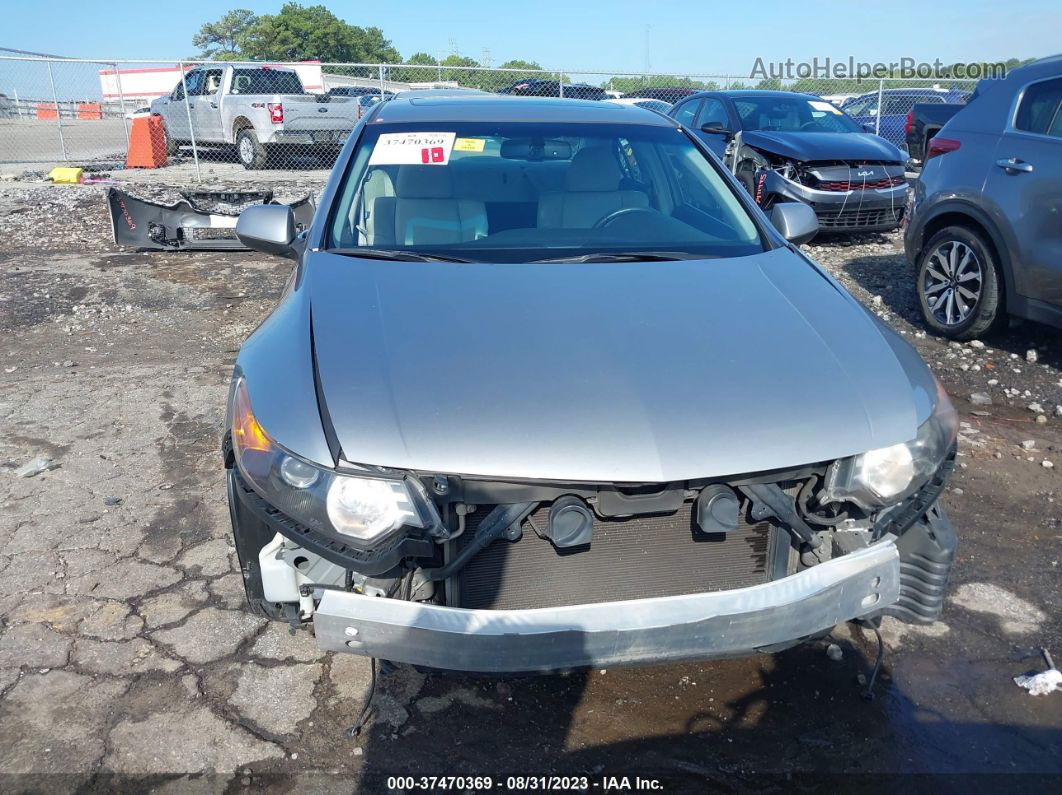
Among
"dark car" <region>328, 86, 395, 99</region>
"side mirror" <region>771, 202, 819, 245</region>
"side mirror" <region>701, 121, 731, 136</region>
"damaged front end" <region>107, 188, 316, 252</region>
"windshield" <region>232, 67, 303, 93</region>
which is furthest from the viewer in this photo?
"dark car" <region>328, 86, 395, 99</region>

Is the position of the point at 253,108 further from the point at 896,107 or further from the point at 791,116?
the point at 896,107

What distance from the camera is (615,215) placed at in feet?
11.3

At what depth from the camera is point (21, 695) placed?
2600mm

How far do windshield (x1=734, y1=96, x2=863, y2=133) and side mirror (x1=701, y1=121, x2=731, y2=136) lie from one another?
0.23 m

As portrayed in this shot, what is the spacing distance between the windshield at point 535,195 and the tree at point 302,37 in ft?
186

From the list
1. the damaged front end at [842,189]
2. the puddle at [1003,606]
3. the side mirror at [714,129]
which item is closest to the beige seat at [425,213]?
the puddle at [1003,606]

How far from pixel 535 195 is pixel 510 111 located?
0.64 metres

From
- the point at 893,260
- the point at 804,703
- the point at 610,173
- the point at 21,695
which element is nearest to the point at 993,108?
the point at 893,260

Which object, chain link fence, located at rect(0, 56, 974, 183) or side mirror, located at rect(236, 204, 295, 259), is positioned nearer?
side mirror, located at rect(236, 204, 295, 259)

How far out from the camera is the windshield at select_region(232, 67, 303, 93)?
613 inches

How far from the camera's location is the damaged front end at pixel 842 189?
8.60 m

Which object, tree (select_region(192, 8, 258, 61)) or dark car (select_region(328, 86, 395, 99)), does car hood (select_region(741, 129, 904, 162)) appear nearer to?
dark car (select_region(328, 86, 395, 99))

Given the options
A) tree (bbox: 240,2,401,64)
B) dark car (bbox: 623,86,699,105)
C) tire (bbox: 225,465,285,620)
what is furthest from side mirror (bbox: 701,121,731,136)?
tree (bbox: 240,2,401,64)

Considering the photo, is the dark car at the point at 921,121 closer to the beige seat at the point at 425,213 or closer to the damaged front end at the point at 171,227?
the damaged front end at the point at 171,227
